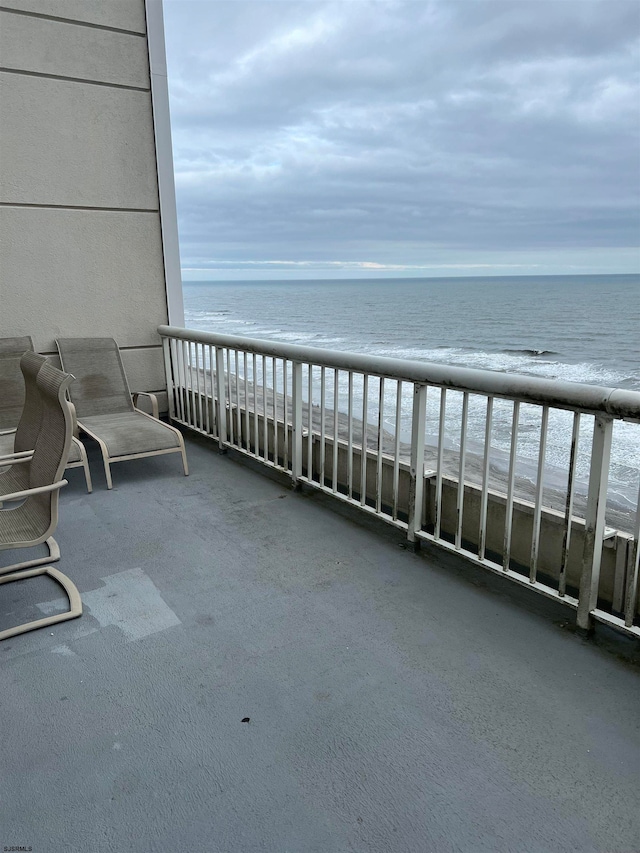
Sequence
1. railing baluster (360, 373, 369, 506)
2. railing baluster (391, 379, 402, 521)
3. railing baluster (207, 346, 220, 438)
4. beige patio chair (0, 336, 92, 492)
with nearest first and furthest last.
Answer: railing baluster (391, 379, 402, 521)
railing baluster (360, 373, 369, 506)
beige patio chair (0, 336, 92, 492)
railing baluster (207, 346, 220, 438)

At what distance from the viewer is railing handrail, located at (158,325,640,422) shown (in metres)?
1.86

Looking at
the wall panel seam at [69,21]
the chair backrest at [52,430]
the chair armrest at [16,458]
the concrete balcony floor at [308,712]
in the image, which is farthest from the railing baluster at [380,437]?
the wall panel seam at [69,21]

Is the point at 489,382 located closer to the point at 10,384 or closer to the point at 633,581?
the point at 633,581

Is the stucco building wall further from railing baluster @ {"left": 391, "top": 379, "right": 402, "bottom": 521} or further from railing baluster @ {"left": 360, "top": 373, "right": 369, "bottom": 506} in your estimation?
railing baluster @ {"left": 391, "top": 379, "right": 402, "bottom": 521}

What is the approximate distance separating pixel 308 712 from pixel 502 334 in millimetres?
29479

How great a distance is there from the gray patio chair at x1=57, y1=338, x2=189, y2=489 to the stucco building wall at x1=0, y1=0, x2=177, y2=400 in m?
0.19

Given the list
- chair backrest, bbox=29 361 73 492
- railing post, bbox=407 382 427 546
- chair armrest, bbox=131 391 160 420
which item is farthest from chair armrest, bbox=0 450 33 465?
chair armrest, bbox=131 391 160 420

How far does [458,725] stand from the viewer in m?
1.69

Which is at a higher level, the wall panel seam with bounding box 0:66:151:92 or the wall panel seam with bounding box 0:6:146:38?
the wall panel seam with bounding box 0:6:146:38

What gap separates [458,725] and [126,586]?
1507mm

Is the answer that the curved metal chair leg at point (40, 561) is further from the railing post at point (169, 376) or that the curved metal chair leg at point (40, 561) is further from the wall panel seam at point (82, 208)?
the wall panel seam at point (82, 208)

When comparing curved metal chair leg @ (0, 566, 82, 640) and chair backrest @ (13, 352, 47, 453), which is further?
chair backrest @ (13, 352, 47, 453)

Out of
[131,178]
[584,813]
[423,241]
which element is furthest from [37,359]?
[423,241]

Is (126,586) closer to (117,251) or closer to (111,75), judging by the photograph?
(117,251)
